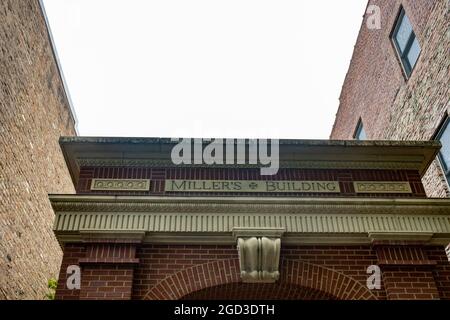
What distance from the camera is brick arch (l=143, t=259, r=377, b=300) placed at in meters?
7.05

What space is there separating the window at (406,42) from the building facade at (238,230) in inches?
277

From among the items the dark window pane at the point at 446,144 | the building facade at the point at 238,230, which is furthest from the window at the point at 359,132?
the building facade at the point at 238,230

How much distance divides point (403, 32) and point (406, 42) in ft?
1.40

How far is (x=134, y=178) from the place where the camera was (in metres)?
8.08

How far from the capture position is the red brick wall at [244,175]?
26.3 feet

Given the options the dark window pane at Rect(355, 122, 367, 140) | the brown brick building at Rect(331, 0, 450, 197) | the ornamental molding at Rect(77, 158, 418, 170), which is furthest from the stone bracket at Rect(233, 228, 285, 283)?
the dark window pane at Rect(355, 122, 367, 140)

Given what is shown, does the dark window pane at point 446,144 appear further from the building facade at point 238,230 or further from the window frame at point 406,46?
the building facade at point 238,230

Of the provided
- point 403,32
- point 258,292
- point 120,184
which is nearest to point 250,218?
point 258,292

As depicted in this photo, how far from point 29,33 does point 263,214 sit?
859 cm

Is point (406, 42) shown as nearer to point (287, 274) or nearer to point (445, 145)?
Answer: point (445, 145)

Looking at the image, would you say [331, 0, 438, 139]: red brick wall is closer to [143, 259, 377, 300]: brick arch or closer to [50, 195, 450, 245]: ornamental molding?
[50, 195, 450, 245]: ornamental molding

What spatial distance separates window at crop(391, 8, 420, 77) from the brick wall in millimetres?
8153
